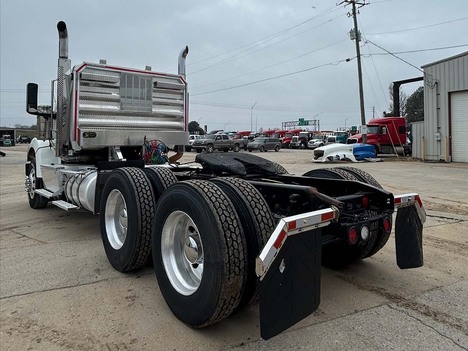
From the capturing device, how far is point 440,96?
72.3 ft

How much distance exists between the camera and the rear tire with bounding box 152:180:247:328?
273cm

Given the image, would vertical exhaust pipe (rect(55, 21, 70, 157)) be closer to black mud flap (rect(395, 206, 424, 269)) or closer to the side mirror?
the side mirror

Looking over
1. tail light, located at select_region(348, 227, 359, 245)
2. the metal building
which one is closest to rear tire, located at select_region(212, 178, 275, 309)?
tail light, located at select_region(348, 227, 359, 245)

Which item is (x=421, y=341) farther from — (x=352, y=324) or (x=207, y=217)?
(x=207, y=217)

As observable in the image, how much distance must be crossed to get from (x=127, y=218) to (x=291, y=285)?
7.36 ft

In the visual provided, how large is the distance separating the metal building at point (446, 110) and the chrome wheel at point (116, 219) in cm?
2099

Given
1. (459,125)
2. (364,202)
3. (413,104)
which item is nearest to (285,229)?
(364,202)

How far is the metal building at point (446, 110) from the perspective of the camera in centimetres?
2091

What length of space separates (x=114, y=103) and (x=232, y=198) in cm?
423

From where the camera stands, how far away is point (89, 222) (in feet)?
23.2

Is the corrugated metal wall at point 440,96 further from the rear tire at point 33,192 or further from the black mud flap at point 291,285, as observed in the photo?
the black mud flap at point 291,285

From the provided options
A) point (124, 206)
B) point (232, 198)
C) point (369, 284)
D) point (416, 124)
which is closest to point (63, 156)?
point (124, 206)

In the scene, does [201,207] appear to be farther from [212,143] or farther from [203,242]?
[212,143]

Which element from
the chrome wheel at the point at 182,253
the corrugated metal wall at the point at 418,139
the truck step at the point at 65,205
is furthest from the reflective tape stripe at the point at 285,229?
the corrugated metal wall at the point at 418,139
